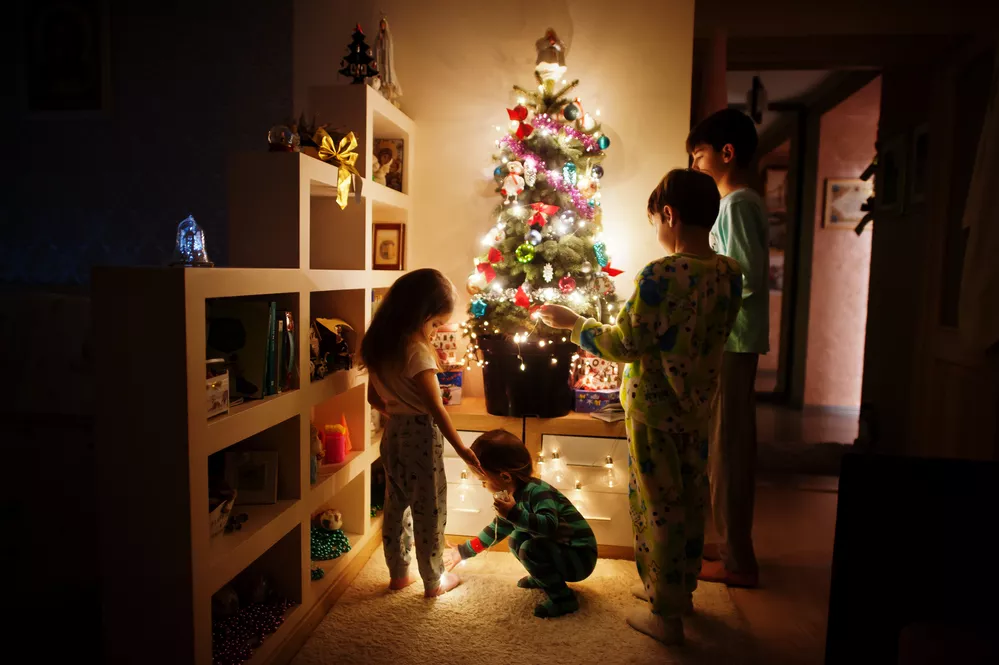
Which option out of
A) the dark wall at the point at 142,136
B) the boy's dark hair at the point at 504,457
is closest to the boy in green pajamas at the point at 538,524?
the boy's dark hair at the point at 504,457

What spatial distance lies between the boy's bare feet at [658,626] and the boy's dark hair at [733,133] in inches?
61.5

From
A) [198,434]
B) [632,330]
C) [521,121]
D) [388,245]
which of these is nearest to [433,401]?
[632,330]

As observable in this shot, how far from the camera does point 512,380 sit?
2486mm

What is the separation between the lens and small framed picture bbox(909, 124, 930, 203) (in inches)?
142

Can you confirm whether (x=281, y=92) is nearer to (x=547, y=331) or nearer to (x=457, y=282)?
(x=457, y=282)

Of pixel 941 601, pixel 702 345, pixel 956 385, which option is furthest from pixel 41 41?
pixel 956 385

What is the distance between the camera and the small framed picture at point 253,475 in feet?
6.11

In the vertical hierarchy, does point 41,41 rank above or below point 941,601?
above

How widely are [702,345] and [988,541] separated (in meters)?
0.94

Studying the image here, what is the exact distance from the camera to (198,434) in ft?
4.50

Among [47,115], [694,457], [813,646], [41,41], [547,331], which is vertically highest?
[41,41]

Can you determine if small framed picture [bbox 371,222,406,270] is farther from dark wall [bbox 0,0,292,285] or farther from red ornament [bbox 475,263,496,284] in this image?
dark wall [bbox 0,0,292,285]

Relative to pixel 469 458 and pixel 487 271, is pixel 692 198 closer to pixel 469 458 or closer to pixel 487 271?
pixel 487 271

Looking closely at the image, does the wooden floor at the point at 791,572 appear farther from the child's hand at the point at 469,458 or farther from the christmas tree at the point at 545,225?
the christmas tree at the point at 545,225
